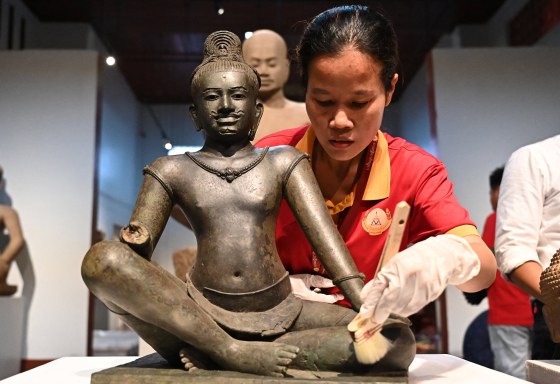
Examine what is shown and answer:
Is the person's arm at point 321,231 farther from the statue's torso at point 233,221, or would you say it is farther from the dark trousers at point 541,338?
the dark trousers at point 541,338

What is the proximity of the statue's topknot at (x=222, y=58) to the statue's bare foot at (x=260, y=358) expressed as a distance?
0.58m

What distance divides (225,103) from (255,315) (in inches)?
18.4

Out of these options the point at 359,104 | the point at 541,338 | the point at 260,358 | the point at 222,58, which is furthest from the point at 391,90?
the point at 541,338

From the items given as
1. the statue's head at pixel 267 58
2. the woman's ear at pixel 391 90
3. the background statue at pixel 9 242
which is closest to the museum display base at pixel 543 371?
the woman's ear at pixel 391 90

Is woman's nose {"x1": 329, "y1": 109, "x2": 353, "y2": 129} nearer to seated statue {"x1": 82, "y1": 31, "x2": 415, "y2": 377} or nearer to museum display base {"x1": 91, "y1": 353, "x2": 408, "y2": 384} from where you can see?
seated statue {"x1": 82, "y1": 31, "x2": 415, "y2": 377}

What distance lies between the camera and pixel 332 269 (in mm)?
1370

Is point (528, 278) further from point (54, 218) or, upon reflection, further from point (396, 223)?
point (54, 218)

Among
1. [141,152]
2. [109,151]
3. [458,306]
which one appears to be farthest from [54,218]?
[141,152]

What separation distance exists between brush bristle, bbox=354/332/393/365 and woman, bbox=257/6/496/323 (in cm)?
17

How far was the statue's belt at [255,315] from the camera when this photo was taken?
1.31m

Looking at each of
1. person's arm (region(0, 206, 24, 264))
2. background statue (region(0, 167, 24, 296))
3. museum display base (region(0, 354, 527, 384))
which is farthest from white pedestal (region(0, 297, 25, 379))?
museum display base (region(0, 354, 527, 384))

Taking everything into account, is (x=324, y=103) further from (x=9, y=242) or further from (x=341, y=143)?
(x=9, y=242)

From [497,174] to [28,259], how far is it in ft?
11.5

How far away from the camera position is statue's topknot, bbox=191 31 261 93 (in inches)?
57.6
